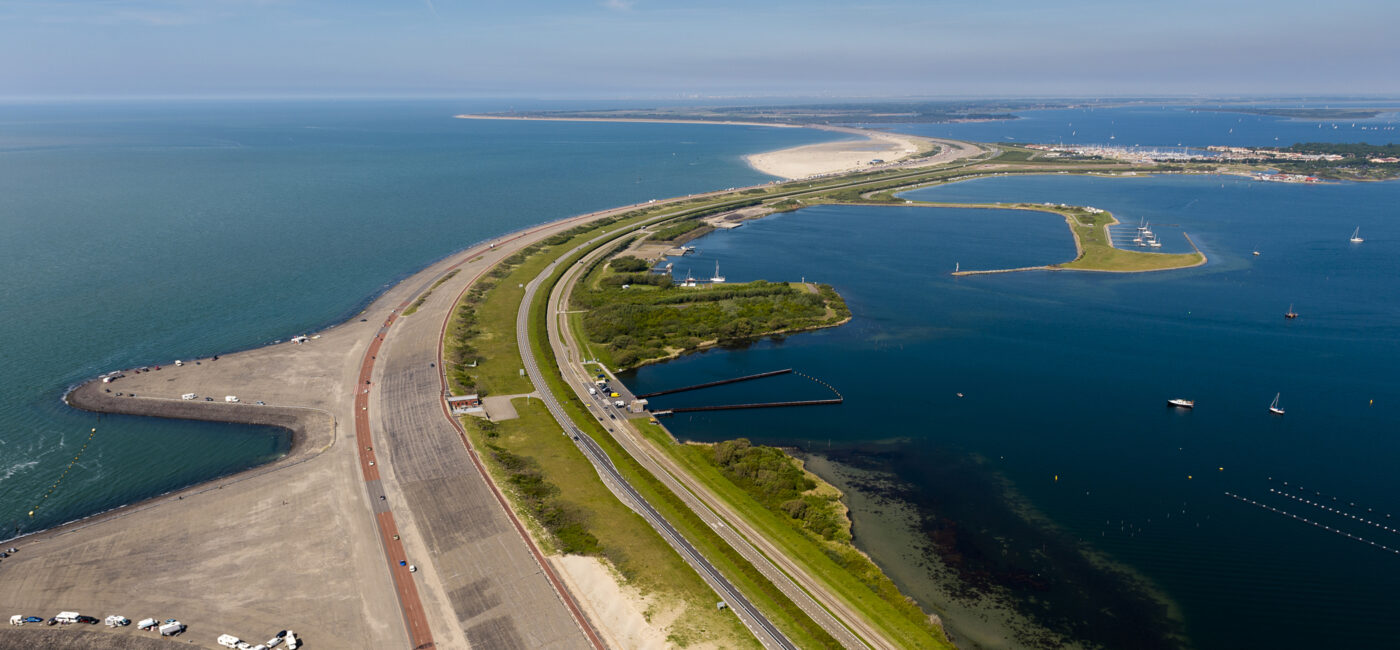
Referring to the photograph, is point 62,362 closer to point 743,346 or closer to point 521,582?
point 521,582

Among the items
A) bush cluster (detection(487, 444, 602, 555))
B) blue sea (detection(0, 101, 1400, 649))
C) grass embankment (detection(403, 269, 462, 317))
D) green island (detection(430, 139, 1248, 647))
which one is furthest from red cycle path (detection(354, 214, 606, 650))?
grass embankment (detection(403, 269, 462, 317))

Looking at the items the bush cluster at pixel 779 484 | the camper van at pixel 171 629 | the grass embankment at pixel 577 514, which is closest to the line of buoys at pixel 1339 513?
the bush cluster at pixel 779 484

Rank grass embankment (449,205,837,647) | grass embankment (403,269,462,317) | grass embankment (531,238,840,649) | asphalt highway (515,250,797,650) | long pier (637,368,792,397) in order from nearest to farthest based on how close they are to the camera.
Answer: asphalt highway (515,250,797,650)
grass embankment (531,238,840,649)
grass embankment (449,205,837,647)
long pier (637,368,792,397)
grass embankment (403,269,462,317)

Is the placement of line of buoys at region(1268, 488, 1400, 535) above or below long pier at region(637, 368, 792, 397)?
below

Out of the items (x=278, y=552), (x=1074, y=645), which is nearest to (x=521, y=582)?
(x=278, y=552)

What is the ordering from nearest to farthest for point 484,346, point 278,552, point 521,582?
1. point 521,582
2. point 278,552
3. point 484,346

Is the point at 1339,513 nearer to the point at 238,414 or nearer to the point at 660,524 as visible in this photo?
the point at 660,524

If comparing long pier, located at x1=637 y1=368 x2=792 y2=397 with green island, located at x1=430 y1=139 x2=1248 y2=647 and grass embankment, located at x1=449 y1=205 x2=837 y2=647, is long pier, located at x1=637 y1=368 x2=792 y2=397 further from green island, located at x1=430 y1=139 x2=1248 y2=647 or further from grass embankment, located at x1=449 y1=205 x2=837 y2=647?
grass embankment, located at x1=449 y1=205 x2=837 y2=647
